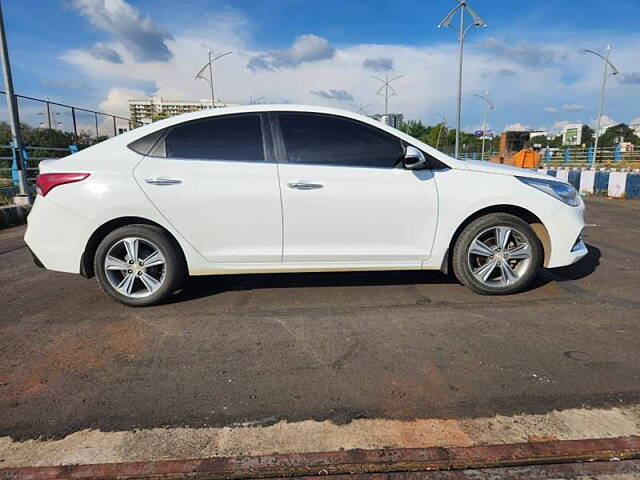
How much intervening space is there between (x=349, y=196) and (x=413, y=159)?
0.63 meters

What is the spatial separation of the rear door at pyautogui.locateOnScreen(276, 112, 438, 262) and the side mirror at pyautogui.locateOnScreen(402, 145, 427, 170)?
7 centimetres

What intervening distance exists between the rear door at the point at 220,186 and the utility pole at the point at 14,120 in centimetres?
769

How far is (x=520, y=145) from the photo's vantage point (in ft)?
69.5

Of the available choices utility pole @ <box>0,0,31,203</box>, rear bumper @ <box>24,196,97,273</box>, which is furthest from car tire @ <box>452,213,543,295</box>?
utility pole @ <box>0,0,31,203</box>

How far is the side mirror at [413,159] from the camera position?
3538 mm

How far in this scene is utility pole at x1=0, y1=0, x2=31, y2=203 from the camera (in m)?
9.52

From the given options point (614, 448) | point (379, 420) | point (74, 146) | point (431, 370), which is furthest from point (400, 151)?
point (74, 146)

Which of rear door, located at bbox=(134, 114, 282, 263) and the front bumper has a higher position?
rear door, located at bbox=(134, 114, 282, 263)

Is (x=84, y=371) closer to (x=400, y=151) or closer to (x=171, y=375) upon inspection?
(x=171, y=375)

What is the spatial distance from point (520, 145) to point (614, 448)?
22.0 metres

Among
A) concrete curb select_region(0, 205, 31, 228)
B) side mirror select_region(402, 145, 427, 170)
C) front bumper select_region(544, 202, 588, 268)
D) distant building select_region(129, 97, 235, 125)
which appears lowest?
concrete curb select_region(0, 205, 31, 228)

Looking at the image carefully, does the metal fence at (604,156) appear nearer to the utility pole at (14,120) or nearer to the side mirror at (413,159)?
the side mirror at (413,159)

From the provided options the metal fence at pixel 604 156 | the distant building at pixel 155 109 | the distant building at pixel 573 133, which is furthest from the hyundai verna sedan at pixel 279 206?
the distant building at pixel 573 133

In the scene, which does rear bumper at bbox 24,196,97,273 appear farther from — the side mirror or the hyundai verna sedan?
the side mirror
